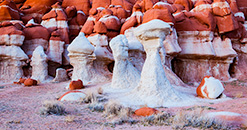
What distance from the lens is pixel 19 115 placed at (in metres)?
4.06

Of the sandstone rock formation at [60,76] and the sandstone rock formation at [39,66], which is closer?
the sandstone rock formation at [60,76]

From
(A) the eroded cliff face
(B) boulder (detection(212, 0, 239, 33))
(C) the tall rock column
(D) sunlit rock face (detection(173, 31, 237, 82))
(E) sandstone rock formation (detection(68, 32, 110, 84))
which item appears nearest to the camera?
(C) the tall rock column

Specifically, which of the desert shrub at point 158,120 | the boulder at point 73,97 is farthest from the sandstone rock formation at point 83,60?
the desert shrub at point 158,120

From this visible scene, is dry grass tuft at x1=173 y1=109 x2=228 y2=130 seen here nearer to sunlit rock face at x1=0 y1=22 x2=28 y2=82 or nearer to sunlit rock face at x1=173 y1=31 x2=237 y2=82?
sunlit rock face at x1=173 y1=31 x2=237 y2=82

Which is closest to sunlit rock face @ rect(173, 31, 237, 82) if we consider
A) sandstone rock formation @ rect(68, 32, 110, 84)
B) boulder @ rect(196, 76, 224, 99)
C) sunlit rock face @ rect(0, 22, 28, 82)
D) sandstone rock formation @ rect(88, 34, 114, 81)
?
sandstone rock formation @ rect(88, 34, 114, 81)

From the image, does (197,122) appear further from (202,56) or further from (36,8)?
(36,8)

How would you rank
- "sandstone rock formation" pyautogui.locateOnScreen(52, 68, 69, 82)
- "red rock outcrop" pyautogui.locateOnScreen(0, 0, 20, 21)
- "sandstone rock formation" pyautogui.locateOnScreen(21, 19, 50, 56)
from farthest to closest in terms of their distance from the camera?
"red rock outcrop" pyautogui.locateOnScreen(0, 0, 20, 21) < "sandstone rock formation" pyautogui.locateOnScreen(21, 19, 50, 56) < "sandstone rock formation" pyautogui.locateOnScreen(52, 68, 69, 82)

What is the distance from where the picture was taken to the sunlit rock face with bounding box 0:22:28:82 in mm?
14742

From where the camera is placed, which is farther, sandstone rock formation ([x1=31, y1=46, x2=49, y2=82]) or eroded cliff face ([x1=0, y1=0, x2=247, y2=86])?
sandstone rock formation ([x1=31, y1=46, x2=49, y2=82])

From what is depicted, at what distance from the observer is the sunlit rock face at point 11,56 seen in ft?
48.4

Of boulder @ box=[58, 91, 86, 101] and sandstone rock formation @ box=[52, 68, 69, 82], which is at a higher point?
boulder @ box=[58, 91, 86, 101]

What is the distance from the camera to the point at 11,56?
48.2 ft

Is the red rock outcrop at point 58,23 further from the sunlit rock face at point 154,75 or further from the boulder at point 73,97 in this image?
the sunlit rock face at point 154,75

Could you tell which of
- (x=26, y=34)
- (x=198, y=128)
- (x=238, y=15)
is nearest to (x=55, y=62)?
(x=26, y=34)
